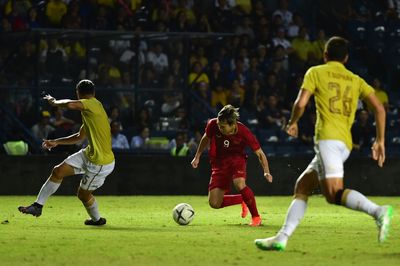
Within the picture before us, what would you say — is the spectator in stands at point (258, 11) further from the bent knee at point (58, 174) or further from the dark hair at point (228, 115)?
the bent knee at point (58, 174)

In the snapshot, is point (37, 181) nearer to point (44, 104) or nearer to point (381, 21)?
point (44, 104)

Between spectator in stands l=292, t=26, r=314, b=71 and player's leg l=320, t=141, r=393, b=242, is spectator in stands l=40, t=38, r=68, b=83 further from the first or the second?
player's leg l=320, t=141, r=393, b=242

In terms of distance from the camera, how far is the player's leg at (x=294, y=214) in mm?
10547

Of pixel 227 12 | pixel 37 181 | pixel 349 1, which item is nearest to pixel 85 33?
pixel 37 181

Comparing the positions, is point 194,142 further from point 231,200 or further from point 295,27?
point 231,200

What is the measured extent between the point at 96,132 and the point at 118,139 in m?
9.43

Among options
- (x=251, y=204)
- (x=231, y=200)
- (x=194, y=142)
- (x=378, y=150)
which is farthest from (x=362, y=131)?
(x=378, y=150)

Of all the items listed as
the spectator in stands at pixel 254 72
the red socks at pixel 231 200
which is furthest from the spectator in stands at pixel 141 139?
the red socks at pixel 231 200

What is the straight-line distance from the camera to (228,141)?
606 inches

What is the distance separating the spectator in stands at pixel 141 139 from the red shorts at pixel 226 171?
8579 millimetres

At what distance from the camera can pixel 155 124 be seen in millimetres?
24469

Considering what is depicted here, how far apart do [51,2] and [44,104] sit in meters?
2.56

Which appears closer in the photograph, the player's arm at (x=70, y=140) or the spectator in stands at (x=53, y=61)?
the player's arm at (x=70, y=140)

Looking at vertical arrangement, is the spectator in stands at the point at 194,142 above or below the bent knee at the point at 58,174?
below
